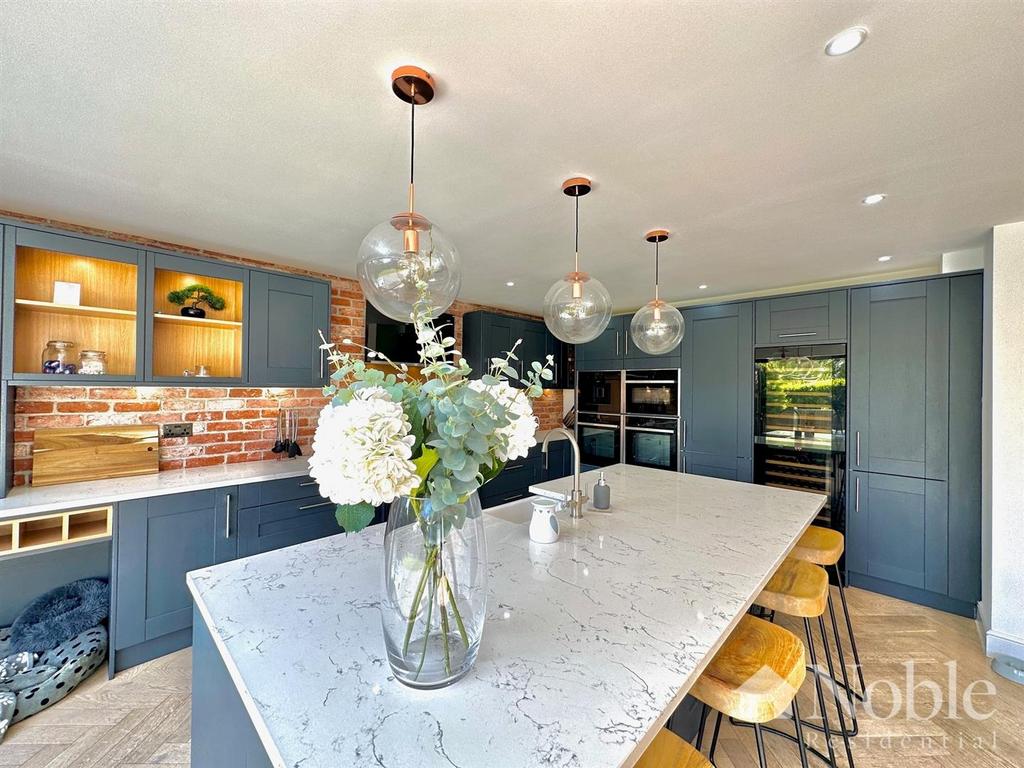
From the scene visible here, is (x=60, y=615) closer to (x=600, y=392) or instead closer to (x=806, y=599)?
(x=806, y=599)

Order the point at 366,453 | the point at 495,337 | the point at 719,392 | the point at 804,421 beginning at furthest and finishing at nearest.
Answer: the point at 495,337, the point at 719,392, the point at 804,421, the point at 366,453

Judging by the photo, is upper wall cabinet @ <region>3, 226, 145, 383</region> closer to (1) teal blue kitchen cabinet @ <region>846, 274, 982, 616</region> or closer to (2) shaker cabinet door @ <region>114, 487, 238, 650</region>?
(2) shaker cabinet door @ <region>114, 487, 238, 650</region>

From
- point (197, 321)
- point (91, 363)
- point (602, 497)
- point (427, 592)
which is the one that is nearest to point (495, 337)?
point (197, 321)

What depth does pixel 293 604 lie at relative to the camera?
1044 mm

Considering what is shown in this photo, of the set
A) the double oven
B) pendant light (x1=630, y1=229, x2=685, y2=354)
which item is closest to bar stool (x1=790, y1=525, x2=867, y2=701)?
pendant light (x1=630, y1=229, x2=685, y2=354)

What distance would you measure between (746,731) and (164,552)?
287cm

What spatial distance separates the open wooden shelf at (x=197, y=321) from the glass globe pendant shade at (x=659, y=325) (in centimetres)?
249

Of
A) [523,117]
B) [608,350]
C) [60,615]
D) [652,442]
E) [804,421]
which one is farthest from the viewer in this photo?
[608,350]

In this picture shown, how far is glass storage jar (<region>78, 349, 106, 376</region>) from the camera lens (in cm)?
223

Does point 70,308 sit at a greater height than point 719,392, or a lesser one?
greater

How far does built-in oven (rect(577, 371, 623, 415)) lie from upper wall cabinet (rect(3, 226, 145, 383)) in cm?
372

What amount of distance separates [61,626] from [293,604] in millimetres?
2065

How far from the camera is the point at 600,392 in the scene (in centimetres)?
453

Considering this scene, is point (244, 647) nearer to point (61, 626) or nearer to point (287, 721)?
point (287, 721)
